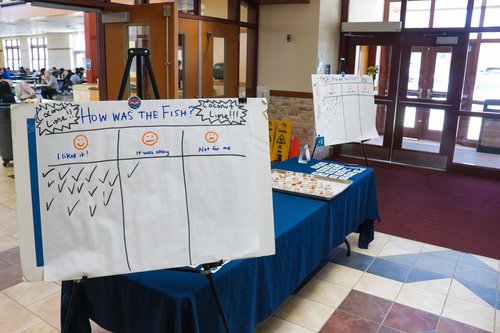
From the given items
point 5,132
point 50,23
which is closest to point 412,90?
point 5,132

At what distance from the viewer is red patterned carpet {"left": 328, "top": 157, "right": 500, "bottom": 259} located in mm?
4055

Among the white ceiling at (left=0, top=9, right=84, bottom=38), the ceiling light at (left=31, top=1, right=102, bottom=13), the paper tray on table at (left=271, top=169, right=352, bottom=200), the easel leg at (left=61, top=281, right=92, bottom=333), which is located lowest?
the easel leg at (left=61, top=281, right=92, bottom=333)

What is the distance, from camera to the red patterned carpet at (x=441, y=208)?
13.3ft

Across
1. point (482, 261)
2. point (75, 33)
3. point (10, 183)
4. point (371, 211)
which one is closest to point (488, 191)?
point (482, 261)

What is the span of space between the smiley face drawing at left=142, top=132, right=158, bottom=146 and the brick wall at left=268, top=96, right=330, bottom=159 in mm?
5255

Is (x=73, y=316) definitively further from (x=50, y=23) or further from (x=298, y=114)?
(x=50, y=23)

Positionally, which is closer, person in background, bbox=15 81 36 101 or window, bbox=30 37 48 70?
person in background, bbox=15 81 36 101

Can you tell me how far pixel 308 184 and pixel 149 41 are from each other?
7.90ft

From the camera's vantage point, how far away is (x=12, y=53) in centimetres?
2606

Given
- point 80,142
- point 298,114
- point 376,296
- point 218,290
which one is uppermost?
point 80,142

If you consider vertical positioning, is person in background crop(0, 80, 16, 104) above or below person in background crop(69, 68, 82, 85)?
below

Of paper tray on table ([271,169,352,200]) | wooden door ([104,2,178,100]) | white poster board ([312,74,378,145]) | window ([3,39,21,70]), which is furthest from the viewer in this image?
window ([3,39,21,70])

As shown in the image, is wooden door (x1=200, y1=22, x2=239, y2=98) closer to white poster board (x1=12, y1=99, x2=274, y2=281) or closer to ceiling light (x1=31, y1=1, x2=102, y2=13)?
ceiling light (x1=31, y1=1, x2=102, y2=13)

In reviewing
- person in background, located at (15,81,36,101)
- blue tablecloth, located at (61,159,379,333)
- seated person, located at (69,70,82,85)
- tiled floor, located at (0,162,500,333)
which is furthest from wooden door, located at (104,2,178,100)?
seated person, located at (69,70,82,85)
